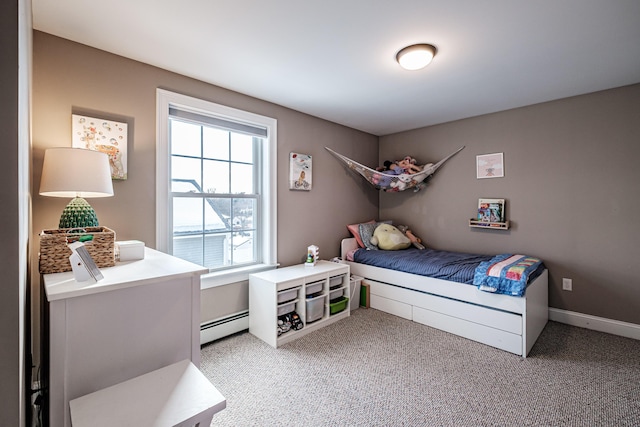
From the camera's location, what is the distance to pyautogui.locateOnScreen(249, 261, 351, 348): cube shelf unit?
2508 mm

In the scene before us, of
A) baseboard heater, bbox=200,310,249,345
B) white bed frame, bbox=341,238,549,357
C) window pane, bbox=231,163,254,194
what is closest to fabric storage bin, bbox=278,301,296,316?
baseboard heater, bbox=200,310,249,345

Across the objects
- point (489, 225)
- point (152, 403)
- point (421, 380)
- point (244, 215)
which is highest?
point (244, 215)

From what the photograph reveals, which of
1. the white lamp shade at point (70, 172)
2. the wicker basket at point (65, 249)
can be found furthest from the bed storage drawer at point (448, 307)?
the white lamp shade at point (70, 172)

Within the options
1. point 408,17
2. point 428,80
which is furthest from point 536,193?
point 408,17

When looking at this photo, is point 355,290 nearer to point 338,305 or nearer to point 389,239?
point 338,305

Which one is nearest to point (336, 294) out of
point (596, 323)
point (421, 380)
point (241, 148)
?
point (421, 380)

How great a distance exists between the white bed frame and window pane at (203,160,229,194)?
185 centimetres

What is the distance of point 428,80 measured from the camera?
8.15 ft

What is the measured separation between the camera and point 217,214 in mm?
2713

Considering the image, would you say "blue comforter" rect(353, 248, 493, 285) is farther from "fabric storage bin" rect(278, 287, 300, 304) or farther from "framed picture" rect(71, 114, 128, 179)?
"framed picture" rect(71, 114, 128, 179)

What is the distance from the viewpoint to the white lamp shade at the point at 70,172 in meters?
1.43

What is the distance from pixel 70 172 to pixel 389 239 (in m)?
3.07

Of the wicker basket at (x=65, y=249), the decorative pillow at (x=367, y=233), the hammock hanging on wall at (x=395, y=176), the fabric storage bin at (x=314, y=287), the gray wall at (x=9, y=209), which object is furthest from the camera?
the decorative pillow at (x=367, y=233)

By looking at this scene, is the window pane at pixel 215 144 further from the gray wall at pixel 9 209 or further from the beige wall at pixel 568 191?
the beige wall at pixel 568 191
